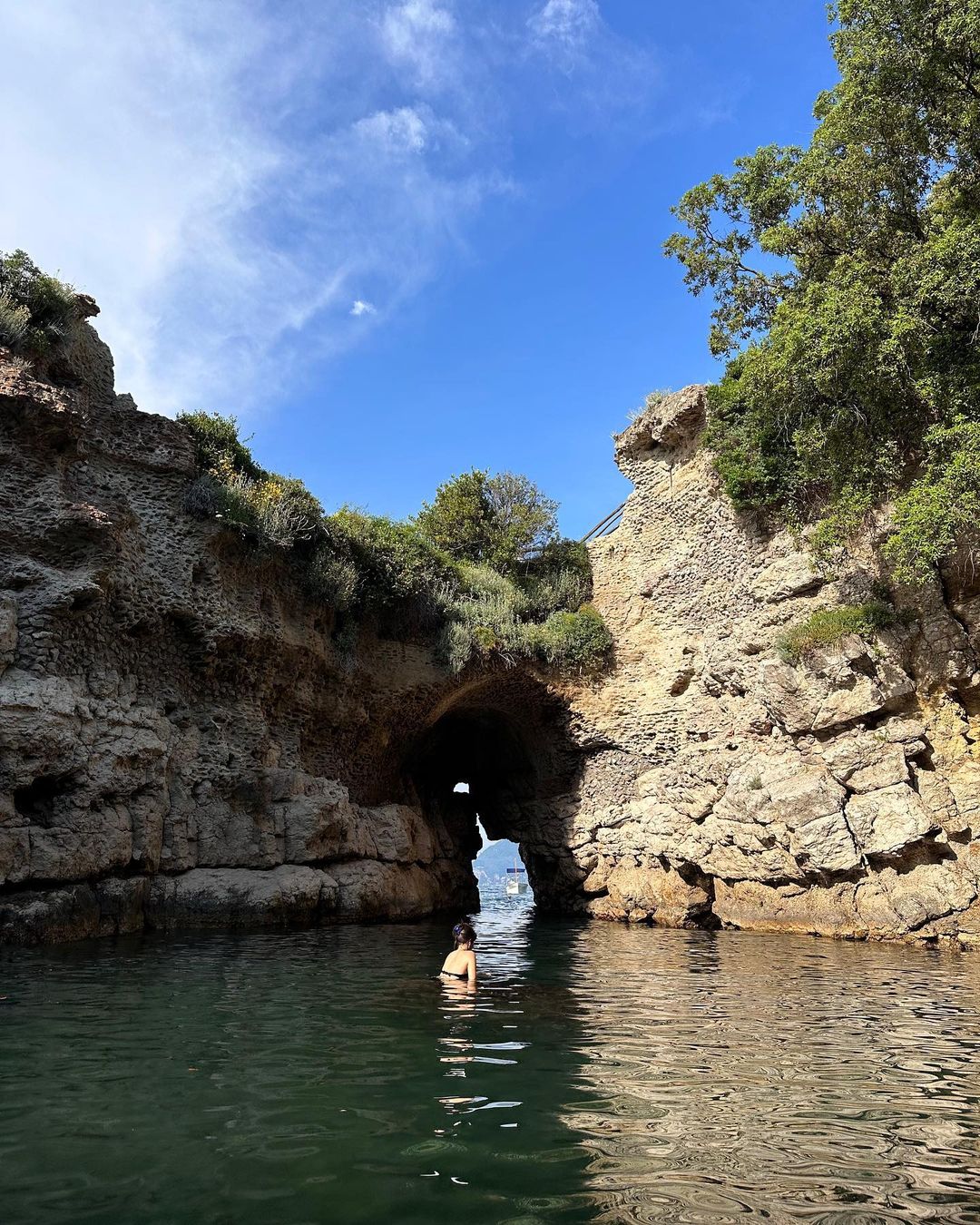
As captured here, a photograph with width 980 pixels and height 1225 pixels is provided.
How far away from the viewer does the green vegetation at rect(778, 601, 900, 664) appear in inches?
659

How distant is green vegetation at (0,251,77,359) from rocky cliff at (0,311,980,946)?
57 cm

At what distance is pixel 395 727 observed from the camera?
21.8 metres

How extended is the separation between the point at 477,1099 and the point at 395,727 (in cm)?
1709

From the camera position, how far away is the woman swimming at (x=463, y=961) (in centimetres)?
952

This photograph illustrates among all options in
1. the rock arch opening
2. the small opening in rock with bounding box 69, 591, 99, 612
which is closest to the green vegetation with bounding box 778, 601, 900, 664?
the rock arch opening

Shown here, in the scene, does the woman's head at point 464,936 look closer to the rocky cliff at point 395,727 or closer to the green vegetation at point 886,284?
the rocky cliff at point 395,727

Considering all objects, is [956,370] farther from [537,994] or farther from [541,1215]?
[541,1215]

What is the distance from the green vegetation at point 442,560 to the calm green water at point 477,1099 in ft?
35.0

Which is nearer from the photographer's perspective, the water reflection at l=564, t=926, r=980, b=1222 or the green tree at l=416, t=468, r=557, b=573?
the water reflection at l=564, t=926, r=980, b=1222

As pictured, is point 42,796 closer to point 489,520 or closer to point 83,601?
point 83,601

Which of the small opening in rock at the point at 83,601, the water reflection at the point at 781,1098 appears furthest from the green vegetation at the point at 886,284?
the small opening in rock at the point at 83,601

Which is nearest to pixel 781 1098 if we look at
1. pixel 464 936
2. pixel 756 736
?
pixel 464 936

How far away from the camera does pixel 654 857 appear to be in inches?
781

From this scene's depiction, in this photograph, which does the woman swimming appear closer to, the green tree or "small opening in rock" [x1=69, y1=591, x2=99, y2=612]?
"small opening in rock" [x1=69, y1=591, x2=99, y2=612]
